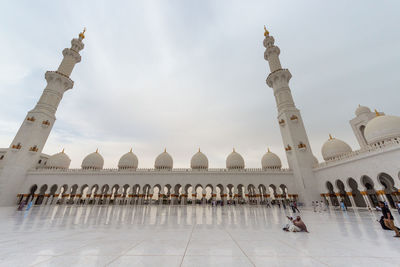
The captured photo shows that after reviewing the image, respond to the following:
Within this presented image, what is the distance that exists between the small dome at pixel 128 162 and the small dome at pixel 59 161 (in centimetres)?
1151

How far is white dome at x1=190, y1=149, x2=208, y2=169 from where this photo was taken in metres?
32.9

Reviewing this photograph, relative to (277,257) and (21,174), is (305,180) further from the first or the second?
(21,174)

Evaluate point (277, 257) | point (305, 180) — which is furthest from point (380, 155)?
point (277, 257)

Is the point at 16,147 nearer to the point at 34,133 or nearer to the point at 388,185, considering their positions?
the point at 34,133

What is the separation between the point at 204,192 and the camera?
93.8 feet

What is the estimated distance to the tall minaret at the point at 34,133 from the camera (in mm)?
27344

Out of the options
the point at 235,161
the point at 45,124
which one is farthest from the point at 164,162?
the point at 45,124

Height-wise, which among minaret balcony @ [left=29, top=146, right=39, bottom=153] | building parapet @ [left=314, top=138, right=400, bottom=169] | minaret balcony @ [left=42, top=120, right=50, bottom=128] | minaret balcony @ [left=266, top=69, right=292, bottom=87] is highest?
minaret balcony @ [left=266, top=69, right=292, bottom=87]

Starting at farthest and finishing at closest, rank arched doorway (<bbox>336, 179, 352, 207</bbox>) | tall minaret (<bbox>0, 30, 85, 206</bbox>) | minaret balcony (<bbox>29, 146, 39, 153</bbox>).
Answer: minaret balcony (<bbox>29, 146, 39, 153</bbox>) → tall minaret (<bbox>0, 30, 85, 206</bbox>) → arched doorway (<bbox>336, 179, 352, 207</bbox>)

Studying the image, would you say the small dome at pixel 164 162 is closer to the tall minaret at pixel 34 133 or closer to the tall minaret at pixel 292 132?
the tall minaret at pixel 34 133

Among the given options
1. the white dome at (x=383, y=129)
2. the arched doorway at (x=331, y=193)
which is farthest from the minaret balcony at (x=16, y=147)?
the white dome at (x=383, y=129)

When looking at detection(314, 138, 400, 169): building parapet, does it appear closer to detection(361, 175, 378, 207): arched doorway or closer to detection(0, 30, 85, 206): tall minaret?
detection(361, 175, 378, 207): arched doorway

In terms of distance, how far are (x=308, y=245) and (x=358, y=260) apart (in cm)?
132

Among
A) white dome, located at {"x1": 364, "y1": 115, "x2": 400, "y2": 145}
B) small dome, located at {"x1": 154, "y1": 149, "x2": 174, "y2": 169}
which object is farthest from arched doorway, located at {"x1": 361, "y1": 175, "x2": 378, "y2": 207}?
small dome, located at {"x1": 154, "y1": 149, "x2": 174, "y2": 169}
